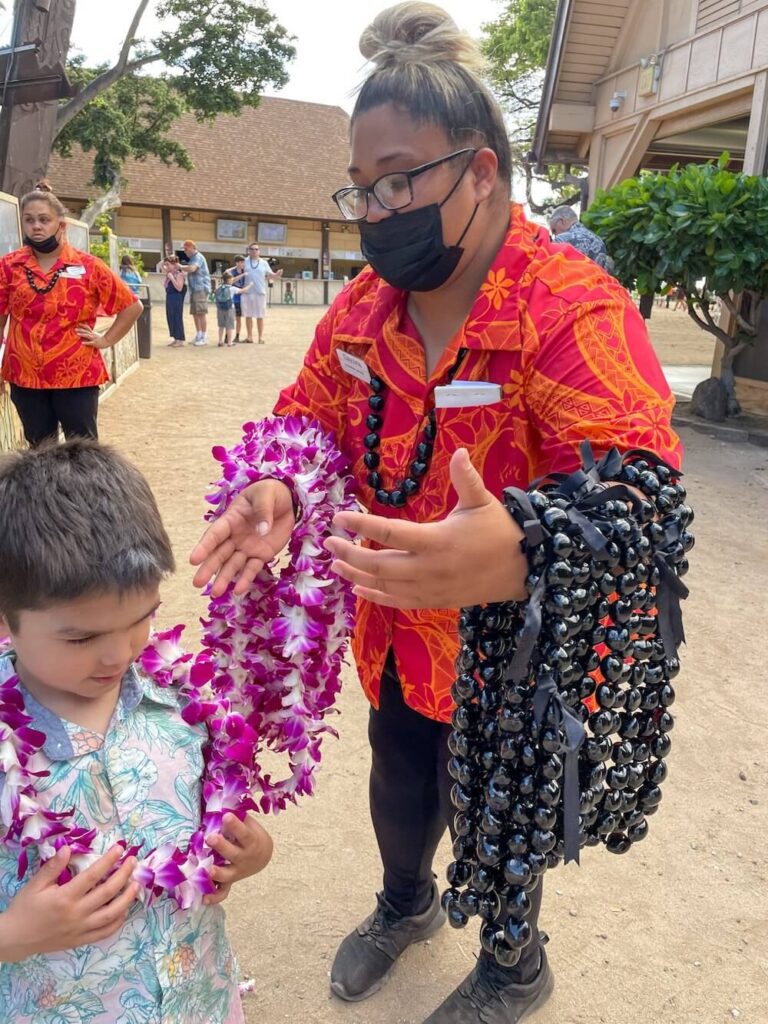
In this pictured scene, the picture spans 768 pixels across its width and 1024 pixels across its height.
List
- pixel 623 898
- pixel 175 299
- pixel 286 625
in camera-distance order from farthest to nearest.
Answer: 1. pixel 175 299
2. pixel 623 898
3. pixel 286 625

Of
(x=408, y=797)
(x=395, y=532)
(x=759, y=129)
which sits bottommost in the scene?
(x=408, y=797)

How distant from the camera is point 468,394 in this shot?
1.57m

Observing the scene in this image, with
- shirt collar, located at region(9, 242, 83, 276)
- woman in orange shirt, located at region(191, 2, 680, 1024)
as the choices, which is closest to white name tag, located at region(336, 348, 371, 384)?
woman in orange shirt, located at region(191, 2, 680, 1024)

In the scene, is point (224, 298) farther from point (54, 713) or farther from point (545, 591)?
point (545, 591)

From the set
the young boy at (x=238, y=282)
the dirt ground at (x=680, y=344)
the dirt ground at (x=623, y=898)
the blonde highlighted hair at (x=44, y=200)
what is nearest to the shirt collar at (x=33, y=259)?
the blonde highlighted hair at (x=44, y=200)

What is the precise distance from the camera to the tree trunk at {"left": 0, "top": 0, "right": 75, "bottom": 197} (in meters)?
8.28

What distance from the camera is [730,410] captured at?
9.64 meters

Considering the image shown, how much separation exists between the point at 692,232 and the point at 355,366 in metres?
7.45

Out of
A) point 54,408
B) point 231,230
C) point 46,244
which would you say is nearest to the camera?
point 46,244

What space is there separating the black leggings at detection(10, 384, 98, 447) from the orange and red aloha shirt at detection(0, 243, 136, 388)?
64 mm

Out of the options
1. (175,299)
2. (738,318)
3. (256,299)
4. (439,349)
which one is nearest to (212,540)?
(439,349)

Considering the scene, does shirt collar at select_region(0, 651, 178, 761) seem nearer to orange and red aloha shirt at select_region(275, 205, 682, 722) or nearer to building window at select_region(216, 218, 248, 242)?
orange and red aloha shirt at select_region(275, 205, 682, 722)

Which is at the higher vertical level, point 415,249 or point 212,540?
point 415,249

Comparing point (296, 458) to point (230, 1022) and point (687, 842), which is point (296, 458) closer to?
point (230, 1022)
